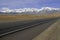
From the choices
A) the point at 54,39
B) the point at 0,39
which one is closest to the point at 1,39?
the point at 0,39

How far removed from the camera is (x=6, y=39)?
48.0 feet

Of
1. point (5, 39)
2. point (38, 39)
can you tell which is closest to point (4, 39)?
point (5, 39)

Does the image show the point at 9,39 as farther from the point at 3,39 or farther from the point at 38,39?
the point at 38,39

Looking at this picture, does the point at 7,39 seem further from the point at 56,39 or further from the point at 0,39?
the point at 56,39

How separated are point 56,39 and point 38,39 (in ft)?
4.64

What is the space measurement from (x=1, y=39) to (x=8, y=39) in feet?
1.78

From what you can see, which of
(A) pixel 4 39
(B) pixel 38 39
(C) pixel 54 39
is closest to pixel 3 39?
(A) pixel 4 39

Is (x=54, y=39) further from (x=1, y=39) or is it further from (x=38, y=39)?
(x=1, y=39)

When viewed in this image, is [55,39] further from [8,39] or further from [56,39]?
[8,39]

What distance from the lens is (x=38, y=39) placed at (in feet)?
49.9

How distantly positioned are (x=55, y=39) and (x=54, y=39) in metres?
0.10

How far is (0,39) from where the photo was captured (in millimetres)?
14742

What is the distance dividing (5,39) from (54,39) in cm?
375

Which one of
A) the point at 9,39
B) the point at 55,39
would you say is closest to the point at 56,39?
the point at 55,39
